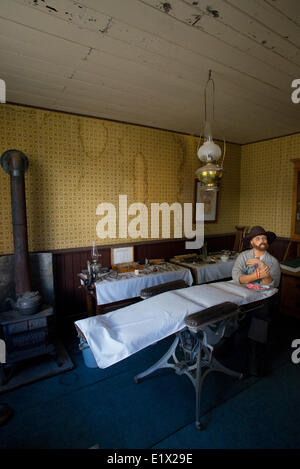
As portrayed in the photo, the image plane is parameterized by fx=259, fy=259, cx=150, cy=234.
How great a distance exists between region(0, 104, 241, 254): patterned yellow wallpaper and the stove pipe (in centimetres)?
38

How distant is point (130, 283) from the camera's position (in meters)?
3.59

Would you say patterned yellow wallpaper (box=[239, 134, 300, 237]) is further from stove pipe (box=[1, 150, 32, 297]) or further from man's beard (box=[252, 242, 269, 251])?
stove pipe (box=[1, 150, 32, 297])

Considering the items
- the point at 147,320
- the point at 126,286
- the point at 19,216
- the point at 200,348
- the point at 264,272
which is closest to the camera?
the point at 147,320

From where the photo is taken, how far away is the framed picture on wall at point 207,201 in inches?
204

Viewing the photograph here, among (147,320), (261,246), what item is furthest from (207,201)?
(147,320)

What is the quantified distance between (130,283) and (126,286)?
7cm

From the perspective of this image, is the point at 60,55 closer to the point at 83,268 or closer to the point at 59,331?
the point at 83,268

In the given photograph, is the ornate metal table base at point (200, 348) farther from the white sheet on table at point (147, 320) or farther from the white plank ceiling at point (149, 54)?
the white plank ceiling at point (149, 54)

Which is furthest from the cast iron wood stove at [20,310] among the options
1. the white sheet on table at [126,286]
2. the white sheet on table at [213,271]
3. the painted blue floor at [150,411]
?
the white sheet on table at [213,271]

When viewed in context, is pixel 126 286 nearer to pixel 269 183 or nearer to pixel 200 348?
pixel 200 348

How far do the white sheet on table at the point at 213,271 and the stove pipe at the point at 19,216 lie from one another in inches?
97.8

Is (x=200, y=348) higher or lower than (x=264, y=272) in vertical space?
lower

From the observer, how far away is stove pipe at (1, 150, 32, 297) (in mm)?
3119

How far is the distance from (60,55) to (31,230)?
2213mm
